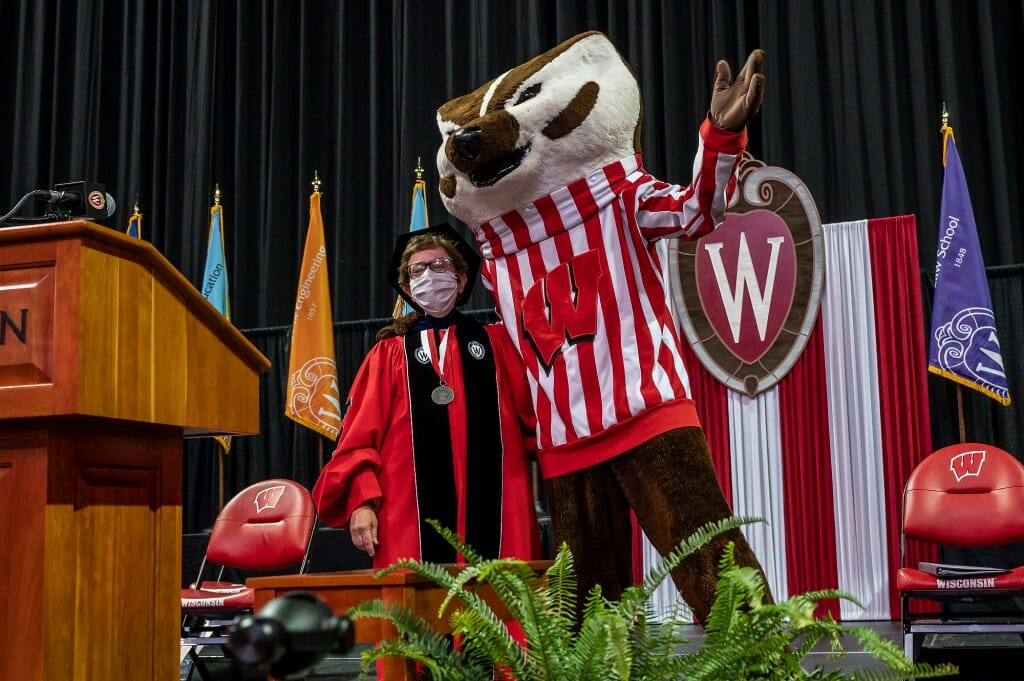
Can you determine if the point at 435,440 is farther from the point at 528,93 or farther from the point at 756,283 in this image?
the point at 756,283

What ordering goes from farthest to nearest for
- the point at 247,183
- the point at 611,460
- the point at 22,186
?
the point at 22,186, the point at 247,183, the point at 611,460

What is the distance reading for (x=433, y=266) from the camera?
2.70 metres

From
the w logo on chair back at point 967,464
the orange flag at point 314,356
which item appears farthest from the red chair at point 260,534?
the w logo on chair back at point 967,464

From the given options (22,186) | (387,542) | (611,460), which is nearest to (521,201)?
(611,460)

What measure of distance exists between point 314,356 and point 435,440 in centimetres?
367

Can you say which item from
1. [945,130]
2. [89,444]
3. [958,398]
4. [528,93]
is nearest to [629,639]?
[89,444]

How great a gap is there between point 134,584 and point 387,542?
2.64 ft

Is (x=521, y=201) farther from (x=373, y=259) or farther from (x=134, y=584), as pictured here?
(x=373, y=259)

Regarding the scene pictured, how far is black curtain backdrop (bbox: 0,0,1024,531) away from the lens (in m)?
5.75

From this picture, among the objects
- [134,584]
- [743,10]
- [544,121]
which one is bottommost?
[134,584]

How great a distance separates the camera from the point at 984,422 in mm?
5145

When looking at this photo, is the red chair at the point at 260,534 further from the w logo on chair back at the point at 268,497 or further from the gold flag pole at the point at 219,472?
the gold flag pole at the point at 219,472

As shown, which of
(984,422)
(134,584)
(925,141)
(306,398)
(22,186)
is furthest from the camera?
(22,186)

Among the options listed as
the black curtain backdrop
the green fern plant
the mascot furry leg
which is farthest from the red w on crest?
the black curtain backdrop
